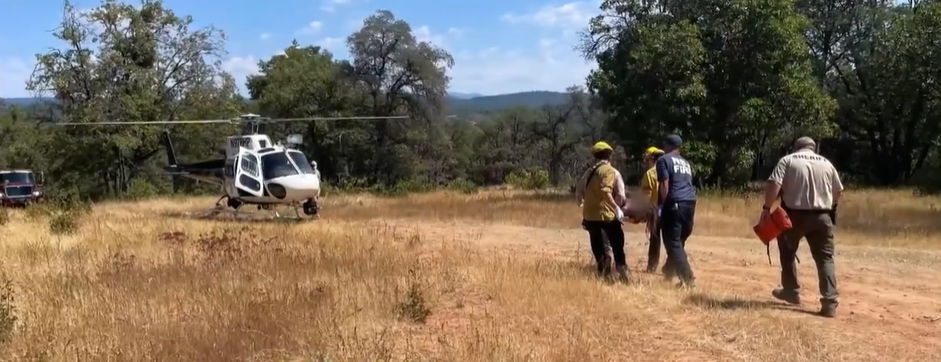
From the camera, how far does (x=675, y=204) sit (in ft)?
28.0

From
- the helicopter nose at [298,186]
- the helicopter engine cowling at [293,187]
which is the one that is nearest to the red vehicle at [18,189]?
the helicopter engine cowling at [293,187]

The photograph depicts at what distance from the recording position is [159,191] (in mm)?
39750

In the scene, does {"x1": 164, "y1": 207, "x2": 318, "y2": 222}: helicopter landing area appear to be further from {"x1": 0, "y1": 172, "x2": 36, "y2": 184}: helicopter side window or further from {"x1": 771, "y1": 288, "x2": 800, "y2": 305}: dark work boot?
{"x1": 0, "y1": 172, "x2": 36, "y2": 184}: helicopter side window

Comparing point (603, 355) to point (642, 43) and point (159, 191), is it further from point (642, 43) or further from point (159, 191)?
point (159, 191)

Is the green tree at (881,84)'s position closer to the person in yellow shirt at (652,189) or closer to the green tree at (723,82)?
the green tree at (723,82)

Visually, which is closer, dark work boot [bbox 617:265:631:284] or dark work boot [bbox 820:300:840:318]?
dark work boot [bbox 820:300:840:318]

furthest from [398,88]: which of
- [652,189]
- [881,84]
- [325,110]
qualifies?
[652,189]

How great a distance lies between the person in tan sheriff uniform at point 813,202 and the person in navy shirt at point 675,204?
4.23ft

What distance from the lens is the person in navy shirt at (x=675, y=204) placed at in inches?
335

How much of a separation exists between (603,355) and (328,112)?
142ft

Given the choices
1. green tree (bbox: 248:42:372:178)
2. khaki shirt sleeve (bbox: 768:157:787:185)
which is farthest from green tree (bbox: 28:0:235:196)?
khaki shirt sleeve (bbox: 768:157:787:185)

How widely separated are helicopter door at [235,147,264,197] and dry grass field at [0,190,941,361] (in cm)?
627

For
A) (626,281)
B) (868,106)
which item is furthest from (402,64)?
(626,281)

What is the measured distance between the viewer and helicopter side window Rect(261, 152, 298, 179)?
752 inches
